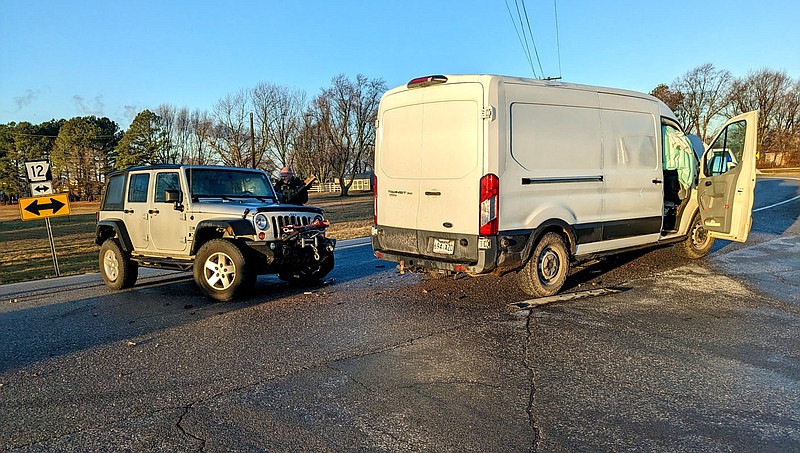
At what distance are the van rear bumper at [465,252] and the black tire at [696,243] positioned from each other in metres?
4.51

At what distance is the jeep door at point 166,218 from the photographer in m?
7.73

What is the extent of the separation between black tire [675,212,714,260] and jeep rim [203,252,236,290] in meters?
7.50

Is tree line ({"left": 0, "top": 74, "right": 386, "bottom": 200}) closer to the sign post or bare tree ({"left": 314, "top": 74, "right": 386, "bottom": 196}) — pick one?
bare tree ({"left": 314, "top": 74, "right": 386, "bottom": 196})

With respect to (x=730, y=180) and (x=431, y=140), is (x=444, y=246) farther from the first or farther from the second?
(x=730, y=180)

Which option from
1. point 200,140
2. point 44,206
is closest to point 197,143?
point 200,140

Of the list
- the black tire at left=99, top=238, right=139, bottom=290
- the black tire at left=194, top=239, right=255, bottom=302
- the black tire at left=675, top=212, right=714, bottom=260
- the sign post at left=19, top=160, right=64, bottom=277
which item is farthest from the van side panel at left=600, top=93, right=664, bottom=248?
the sign post at left=19, top=160, right=64, bottom=277

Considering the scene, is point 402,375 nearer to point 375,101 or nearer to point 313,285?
point 313,285

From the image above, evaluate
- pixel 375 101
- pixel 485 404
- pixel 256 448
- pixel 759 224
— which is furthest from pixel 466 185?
→ pixel 375 101

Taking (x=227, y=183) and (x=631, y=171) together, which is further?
(x=227, y=183)

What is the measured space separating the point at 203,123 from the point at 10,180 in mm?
28650

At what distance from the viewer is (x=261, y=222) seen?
7137 mm

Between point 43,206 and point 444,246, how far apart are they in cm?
852

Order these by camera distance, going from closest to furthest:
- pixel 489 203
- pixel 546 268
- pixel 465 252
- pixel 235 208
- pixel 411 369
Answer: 1. pixel 411 369
2. pixel 489 203
3. pixel 465 252
4. pixel 546 268
5. pixel 235 208

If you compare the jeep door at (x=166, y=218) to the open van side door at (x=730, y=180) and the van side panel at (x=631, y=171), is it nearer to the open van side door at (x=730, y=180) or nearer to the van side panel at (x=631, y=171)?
the van side panel at (x=631, y=171)
